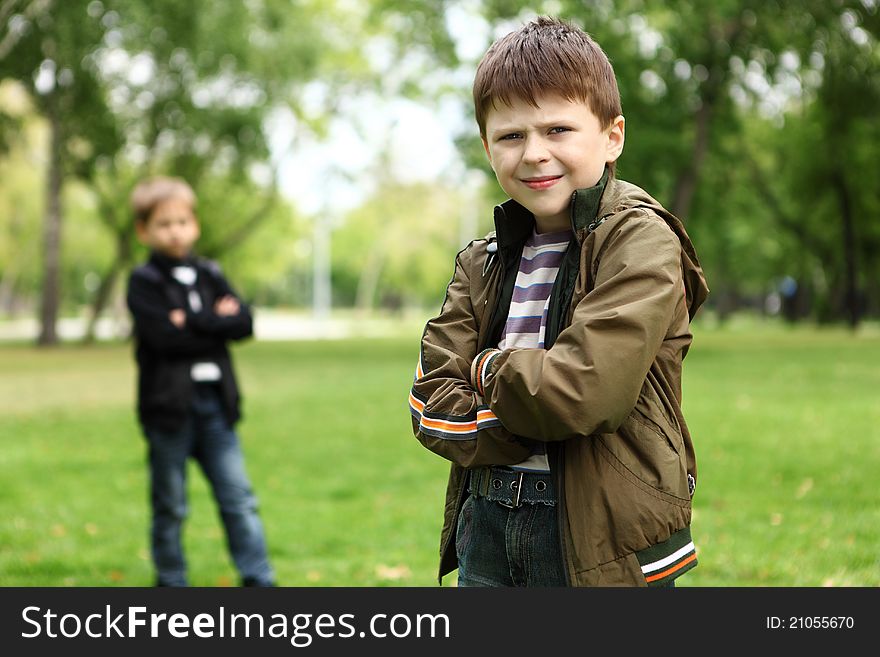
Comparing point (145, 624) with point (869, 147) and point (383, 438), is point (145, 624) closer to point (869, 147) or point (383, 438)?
point (383, 438)

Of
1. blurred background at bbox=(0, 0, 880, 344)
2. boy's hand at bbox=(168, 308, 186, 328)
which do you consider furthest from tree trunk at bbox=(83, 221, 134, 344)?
boy's hand at bbox=(168, 308, 186, 328)

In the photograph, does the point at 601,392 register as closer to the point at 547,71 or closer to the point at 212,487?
the point at 547,71

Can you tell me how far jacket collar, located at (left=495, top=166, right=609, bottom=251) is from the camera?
7.38 feet

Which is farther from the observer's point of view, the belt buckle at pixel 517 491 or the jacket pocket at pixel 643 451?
the belt buckle at pixel 517 491

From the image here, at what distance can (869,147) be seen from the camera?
103 feet

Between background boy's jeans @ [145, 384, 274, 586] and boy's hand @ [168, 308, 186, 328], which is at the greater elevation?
boy's hand @ [168, 308, 186, 328]

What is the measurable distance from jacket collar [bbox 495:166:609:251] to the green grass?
3.16 metres

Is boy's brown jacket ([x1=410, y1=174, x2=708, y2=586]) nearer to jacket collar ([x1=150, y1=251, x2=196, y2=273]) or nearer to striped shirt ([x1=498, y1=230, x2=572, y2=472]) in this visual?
striped shirt ([x1=498, y1=230, x2=572, y2=472])

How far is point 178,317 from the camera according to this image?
192 inches

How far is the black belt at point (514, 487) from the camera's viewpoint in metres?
2.28

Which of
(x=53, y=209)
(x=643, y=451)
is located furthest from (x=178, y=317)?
(x=53, y=209)

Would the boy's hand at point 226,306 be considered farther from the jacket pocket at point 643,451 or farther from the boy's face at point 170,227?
the jacket pocket at point 643,451

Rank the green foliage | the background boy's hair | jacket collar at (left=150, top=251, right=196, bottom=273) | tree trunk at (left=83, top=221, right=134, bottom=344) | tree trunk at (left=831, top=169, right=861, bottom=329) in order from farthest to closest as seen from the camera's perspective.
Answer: the green foliage
tree trunk at (left=83, top=221, right=134, bottom=344)
tree trunk at (left=831, top=169, right=861, bottom=329)
jacket collar at (left=150, top=251, right=196, bottom=273)
the background boy's hair

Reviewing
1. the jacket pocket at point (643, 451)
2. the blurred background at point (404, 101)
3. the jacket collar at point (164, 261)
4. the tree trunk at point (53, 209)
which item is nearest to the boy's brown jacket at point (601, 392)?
the jacket pocket at point (643, 451)
